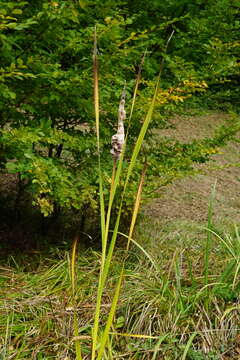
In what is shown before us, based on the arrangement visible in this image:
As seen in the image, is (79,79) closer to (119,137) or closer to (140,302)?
(140,302)

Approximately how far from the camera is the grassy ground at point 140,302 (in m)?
2.23

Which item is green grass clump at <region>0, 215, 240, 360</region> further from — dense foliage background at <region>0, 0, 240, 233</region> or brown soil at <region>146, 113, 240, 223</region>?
brown soil at <region>146, 113, 240, 223</region>

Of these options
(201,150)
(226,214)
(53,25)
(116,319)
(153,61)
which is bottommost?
(226,214)

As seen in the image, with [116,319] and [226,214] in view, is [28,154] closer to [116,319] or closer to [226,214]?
[116,319]

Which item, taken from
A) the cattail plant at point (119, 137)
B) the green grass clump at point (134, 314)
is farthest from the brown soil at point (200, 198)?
the cattail plant at point (119, 137)

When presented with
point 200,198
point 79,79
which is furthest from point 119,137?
point 200,198

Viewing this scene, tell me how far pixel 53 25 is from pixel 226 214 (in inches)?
91.4

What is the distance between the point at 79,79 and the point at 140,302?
1246 millimetres

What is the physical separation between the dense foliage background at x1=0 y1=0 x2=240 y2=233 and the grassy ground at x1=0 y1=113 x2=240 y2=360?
1.41 feet

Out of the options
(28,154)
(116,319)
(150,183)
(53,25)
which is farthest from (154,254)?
(53,25)

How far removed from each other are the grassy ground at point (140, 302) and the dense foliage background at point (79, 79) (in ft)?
1.41

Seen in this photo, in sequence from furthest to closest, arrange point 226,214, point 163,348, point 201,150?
point 226,214 → point 201,150 → point 163,348

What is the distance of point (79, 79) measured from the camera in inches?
94.2

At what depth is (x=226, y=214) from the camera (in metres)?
3.96
